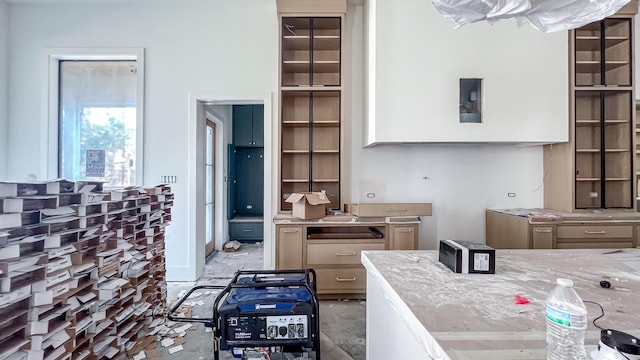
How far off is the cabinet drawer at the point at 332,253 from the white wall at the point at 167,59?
1538 millimetres

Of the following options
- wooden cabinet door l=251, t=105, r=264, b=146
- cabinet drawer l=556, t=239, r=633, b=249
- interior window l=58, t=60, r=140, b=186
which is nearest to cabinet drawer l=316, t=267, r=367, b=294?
cabinet drawer l=556, t=239, r=633, b=249

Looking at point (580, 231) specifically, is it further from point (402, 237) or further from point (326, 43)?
point (326, 43)

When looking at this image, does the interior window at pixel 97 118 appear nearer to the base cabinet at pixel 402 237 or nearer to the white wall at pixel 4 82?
the white wall at pixel 4 82

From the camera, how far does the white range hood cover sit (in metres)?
1.22

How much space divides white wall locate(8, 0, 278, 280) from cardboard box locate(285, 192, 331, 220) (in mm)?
1355

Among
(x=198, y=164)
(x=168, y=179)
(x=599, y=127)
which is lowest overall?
(x=168, y=179)

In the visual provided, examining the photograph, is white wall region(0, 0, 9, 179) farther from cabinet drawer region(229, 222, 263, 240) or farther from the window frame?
cabinet drawer region(229, 222, 263, 240)

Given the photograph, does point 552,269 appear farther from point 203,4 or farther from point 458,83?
point 203,4

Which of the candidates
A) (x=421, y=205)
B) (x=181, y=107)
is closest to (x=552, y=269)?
(x=421, y=205)

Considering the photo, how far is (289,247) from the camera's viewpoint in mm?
2793

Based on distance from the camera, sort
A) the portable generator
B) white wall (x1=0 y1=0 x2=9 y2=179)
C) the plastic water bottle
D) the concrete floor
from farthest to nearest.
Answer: white wall (x1=0 y1=0 x2=9 y2=179)
the concrete floor
the portable generator
the plastic water bottle

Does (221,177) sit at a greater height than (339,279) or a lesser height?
greater

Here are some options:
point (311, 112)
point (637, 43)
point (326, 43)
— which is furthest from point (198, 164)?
point (637, 43)

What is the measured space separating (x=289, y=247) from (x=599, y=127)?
3.60 metres
